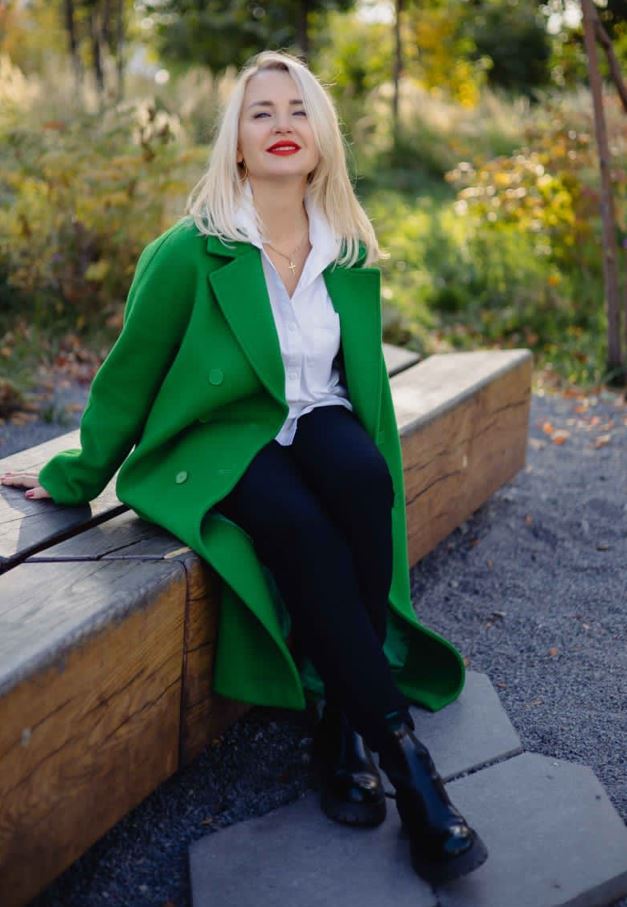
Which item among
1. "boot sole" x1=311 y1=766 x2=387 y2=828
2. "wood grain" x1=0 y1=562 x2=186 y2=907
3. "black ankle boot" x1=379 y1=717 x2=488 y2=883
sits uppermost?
"wood grain" x1=0 y1=562 x2=186 y2=907

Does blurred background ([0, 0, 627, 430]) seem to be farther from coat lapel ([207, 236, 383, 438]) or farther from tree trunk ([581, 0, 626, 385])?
coat lapel ([207, 236, 383, 438])

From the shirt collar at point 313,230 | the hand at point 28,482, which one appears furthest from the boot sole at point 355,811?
→ the shirt collar at point 313,230

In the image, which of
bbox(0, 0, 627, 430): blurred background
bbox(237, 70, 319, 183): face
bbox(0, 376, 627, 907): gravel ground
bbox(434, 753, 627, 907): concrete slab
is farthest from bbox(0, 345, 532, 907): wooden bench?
bbox(0, 0, 627, 430): blurred background

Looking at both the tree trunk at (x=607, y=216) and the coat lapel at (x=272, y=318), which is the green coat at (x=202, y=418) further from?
the tree trunk at (x=607, y=216)

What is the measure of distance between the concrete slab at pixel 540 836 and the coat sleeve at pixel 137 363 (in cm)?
100

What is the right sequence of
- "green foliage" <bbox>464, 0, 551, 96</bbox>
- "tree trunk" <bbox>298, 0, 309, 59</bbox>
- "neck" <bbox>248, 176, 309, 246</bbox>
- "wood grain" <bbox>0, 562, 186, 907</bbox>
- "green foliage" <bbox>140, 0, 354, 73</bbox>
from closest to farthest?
"wood grain" <bbox>0, 562, 186, 907</bbox>
"neck" <bbox>248, 176, 309, 246</bbox>
"tree trunk" <bbox>298, 0, 309, 59</bbox>
"green foliage" <bbox>140, 0, 354, 73</bbox>
"green foliage" <bbox>464, 0, 551, 96</bbox>

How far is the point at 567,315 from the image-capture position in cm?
589

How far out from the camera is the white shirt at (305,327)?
7.52ft

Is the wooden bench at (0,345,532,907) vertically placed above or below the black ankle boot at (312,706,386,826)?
above

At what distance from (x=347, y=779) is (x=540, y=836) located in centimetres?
39

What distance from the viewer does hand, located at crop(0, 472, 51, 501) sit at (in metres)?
2.33

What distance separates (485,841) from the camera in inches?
78.6

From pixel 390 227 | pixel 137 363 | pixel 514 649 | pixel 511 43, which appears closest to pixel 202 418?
pixel 137 363

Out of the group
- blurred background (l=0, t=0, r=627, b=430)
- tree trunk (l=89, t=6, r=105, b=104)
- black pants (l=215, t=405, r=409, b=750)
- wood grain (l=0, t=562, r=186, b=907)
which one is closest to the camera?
wood grain (l=0, t=562, r=186, b=907)
